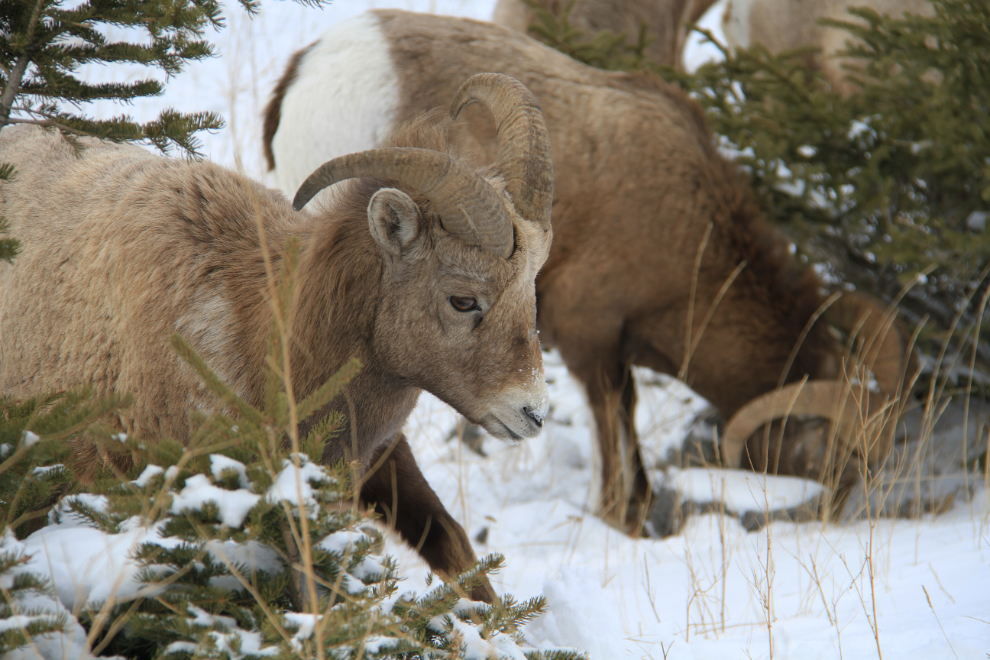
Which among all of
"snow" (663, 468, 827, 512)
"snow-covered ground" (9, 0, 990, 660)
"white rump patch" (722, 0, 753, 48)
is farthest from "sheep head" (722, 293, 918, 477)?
"white rump patch" (722, 0, 753, 48)

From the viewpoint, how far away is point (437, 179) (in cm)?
273

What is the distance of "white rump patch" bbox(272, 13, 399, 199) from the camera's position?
5.73 metres

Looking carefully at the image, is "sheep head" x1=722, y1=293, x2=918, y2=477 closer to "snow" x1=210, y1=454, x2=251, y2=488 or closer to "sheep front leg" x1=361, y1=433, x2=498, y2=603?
"sheep front leg" x1=361, y1=433, x2=498, y2=603

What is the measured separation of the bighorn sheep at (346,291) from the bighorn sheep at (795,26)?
6.88 metres

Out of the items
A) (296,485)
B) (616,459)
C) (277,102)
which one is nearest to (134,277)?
(296,485)

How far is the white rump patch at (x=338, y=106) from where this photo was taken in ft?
18.8

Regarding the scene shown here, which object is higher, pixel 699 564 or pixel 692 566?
pixel 692 566

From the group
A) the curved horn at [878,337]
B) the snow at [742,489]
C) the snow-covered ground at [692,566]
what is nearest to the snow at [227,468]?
the snow-covered ground at [692,566]

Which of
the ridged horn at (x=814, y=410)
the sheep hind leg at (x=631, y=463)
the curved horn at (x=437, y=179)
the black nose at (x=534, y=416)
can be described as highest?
the curved horn at (x=437, y=179)

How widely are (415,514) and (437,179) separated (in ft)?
4.85

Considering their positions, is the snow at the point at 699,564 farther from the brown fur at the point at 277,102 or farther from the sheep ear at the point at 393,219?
the brown fur at the point at 277,102

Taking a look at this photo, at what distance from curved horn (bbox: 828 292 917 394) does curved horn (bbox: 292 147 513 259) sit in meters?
3.50

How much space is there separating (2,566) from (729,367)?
484 centimetres

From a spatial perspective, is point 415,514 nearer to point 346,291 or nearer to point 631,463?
point 346,291
